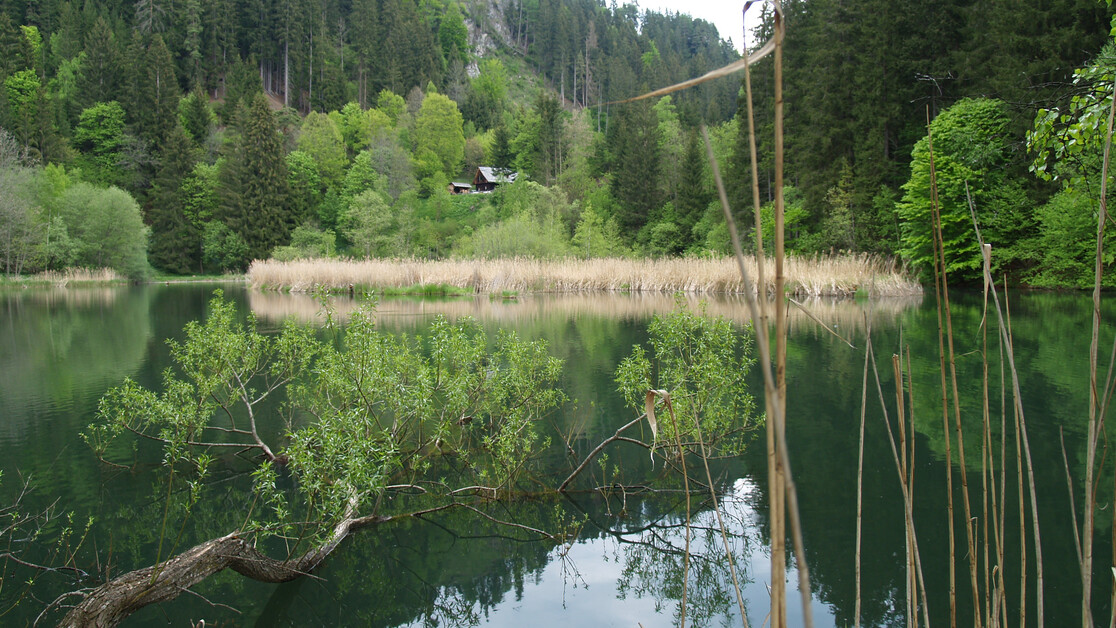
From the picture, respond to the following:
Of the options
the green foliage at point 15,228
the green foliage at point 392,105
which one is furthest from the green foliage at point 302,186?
the green foliage at point 15,228

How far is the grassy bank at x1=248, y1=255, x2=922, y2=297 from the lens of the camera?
18312 mm

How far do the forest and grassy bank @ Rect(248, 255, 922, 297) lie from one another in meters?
1.40

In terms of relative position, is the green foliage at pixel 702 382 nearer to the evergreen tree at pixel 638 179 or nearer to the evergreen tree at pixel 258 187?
the evergreen tree at pixel 638 179

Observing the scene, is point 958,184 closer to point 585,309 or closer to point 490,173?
point 585,309

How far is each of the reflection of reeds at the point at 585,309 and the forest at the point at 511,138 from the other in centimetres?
260

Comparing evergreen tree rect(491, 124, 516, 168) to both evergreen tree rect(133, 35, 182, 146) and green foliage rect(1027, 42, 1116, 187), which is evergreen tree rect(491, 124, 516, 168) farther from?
green foliage rect(1027, 42, 1116, 187)

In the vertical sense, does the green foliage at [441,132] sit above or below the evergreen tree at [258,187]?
above

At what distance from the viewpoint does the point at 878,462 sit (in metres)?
4.76

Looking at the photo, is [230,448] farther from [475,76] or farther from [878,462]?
[475,76]

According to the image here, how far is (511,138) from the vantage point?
59594mm

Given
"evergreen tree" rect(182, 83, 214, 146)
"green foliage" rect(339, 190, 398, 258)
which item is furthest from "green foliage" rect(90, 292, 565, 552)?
"evergreen tree" rect(182, 83, 214, 146)

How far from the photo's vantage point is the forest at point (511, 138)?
18125 millimetres

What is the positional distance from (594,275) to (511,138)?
133 feet

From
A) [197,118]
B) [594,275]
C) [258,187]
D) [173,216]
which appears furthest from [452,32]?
[594,275]
